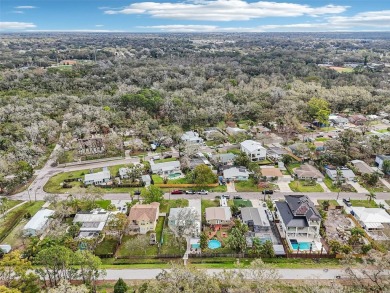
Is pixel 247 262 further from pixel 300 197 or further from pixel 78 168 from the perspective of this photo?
pixel 78 168

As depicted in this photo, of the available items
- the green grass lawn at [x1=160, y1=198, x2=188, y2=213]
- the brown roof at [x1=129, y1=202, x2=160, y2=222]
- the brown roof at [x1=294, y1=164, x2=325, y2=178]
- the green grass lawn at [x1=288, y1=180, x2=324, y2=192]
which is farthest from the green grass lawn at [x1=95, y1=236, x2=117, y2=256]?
the brown roof at [x1=294, y1=164, x2=325, y2=178]

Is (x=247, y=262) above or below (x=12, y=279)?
below

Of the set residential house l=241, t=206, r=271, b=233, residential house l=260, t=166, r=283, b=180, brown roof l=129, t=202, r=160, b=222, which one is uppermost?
brown roof l=129, t=202, r=160, b=222

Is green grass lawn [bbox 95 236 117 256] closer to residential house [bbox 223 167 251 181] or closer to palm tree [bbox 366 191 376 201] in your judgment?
residential house [bbox 223 167 251 181]

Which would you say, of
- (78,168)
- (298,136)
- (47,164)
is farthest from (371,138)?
(47,164)

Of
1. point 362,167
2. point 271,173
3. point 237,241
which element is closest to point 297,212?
point 237,241
